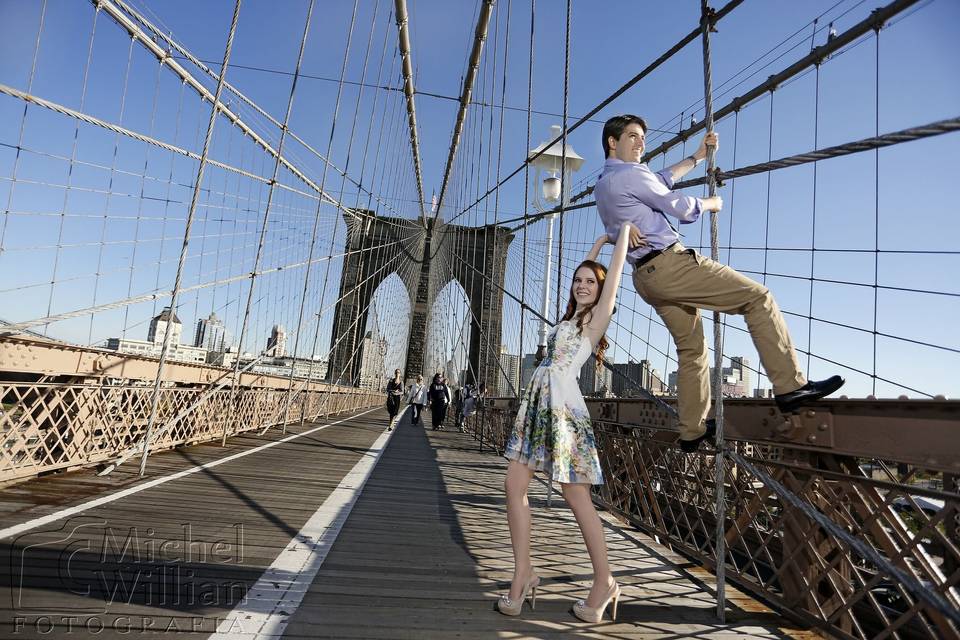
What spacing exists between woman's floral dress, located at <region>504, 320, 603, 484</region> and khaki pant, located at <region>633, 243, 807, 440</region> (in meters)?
0.37

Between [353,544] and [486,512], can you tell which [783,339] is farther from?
[486,512]

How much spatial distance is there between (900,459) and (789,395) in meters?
0.38

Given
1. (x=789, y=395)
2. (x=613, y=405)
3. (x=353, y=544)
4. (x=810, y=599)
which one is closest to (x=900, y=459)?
(x=789, y=395)

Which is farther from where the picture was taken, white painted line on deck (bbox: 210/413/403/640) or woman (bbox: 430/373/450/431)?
woman (bbox: 430/373/450/431)

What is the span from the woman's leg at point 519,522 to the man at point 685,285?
25.6 inches

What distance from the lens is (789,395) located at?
1661 millimetres

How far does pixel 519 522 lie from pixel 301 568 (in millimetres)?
812

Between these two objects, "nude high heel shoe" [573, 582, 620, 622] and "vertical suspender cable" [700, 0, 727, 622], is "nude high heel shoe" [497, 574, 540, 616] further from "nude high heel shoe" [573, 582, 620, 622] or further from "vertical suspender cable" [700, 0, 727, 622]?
"vertical suspender cable" [700, 0, 727, 622]

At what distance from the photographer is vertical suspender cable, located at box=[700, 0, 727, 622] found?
5.81ft

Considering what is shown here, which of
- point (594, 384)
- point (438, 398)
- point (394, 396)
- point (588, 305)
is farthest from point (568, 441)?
point (438, 398)

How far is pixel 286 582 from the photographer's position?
172cm

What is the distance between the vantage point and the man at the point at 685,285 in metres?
1.70

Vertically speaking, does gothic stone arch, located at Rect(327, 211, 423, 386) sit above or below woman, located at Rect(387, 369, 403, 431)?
above

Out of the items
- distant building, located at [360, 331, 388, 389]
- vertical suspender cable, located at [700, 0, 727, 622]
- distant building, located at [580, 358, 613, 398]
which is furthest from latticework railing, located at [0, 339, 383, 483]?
distant building, located at [360, 331, 388, 389]
